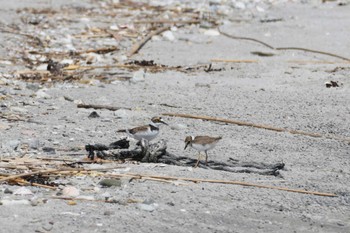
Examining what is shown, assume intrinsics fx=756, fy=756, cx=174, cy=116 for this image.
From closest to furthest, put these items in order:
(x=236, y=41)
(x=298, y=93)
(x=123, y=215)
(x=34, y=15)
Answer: (x=123, y=215) → (x=298, y=93) → (x=236, y=41) → (x=34, y=15)

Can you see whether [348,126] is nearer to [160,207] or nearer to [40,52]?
[160,207]

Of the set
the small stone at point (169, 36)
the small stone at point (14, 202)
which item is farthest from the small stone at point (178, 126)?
the small stone at point (169, 36)

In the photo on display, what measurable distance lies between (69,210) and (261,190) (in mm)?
1339

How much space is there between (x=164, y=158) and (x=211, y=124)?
1.42 metres

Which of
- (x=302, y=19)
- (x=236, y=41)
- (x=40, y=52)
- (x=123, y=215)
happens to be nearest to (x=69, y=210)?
(x=123, y=215)

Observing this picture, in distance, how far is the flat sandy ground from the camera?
437 cm

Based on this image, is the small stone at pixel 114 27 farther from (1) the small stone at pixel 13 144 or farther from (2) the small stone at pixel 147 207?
(2) the small stone at pixel 147 207

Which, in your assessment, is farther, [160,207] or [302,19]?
[302,19]

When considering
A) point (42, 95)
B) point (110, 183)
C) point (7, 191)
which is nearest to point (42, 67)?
point (42, 95)

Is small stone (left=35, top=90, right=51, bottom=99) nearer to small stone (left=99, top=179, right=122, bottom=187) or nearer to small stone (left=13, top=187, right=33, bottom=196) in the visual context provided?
small stone (left=99, top=179, right=122, bottom=187)

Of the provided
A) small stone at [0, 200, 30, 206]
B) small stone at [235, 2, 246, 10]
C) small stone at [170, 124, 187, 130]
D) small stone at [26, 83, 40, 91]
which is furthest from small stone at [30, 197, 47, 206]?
small stone at [235, 2, 246, 10]

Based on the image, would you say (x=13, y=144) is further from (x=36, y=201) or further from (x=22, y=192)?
(x=36, y=201)

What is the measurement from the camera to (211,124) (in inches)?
272

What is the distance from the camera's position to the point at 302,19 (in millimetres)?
12867
